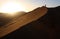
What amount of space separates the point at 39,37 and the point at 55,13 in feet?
0.80

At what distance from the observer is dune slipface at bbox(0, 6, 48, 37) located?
87 cm

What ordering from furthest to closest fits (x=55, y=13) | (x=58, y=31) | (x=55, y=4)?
(x=55, y=4), (x=55, y=13), (x=58, y=31)

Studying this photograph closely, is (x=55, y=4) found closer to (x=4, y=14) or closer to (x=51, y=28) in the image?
(x=51, y=28)

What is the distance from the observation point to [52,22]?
1019 millimetres

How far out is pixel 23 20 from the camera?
0.97 metres

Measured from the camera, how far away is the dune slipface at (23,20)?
87 centimetres

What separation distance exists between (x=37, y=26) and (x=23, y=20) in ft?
0.33

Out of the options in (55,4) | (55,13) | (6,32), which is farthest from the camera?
(55,4)

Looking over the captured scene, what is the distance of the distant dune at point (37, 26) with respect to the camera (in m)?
0.88

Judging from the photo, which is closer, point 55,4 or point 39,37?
point 39,37

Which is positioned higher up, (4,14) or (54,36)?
(4,14)

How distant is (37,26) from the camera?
972 millimetres

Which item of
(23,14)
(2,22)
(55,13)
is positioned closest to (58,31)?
(55,13)

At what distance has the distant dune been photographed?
0.88 meters
